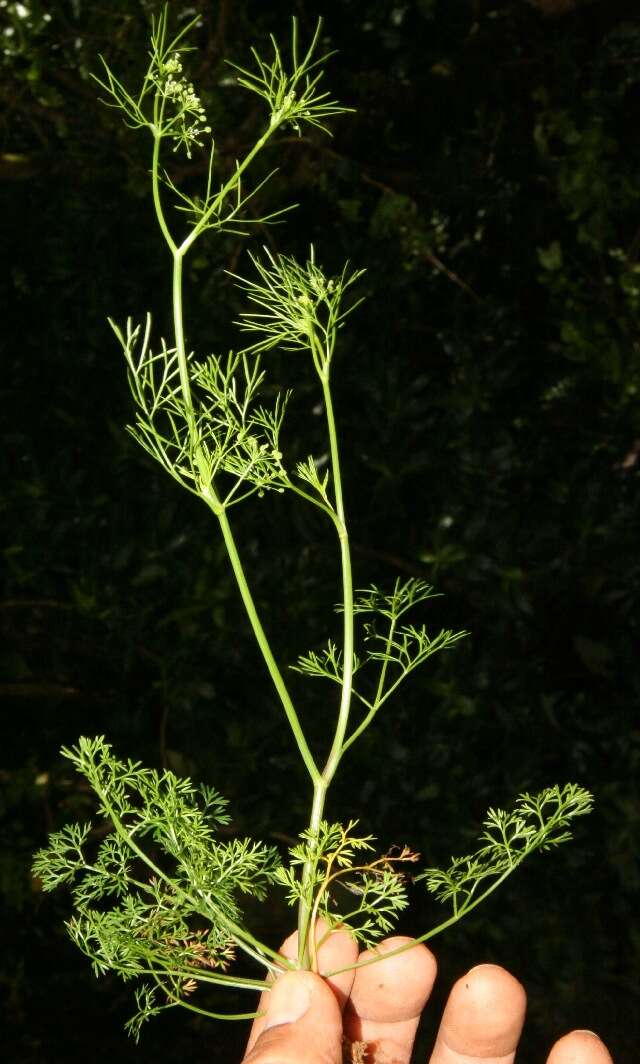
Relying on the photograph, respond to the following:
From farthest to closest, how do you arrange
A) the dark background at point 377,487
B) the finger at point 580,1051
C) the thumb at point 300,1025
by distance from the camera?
1. the dark background at point 377,487
2. the finger at point 580,1051
3. the thumb at point 300,1025

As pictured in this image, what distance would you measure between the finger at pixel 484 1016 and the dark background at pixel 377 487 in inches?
22.8

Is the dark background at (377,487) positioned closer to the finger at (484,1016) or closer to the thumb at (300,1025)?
the finger at (484,1016)

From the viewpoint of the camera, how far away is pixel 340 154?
175 centimetres

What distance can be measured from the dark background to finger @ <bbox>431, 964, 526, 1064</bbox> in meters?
0.58

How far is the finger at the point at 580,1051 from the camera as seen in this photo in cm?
85

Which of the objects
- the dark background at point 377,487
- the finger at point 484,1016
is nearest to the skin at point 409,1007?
the finger at point 484,1016

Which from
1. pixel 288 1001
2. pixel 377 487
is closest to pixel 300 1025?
pixel 288 1001

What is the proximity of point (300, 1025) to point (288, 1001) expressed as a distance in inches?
1.2

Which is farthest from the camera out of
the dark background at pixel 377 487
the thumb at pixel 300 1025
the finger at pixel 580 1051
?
the dark background at pixel 377 487

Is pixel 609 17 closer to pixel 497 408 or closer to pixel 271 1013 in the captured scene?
pixel 497 408

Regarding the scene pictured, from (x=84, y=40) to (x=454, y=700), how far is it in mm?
1222

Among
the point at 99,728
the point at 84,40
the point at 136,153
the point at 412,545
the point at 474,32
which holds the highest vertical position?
the point at 474,32

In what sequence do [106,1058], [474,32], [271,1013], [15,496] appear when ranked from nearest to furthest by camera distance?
[271,1013] → [15,496] → [106,1058] → [474,32]

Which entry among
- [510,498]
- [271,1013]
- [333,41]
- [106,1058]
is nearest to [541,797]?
[271,1013]
